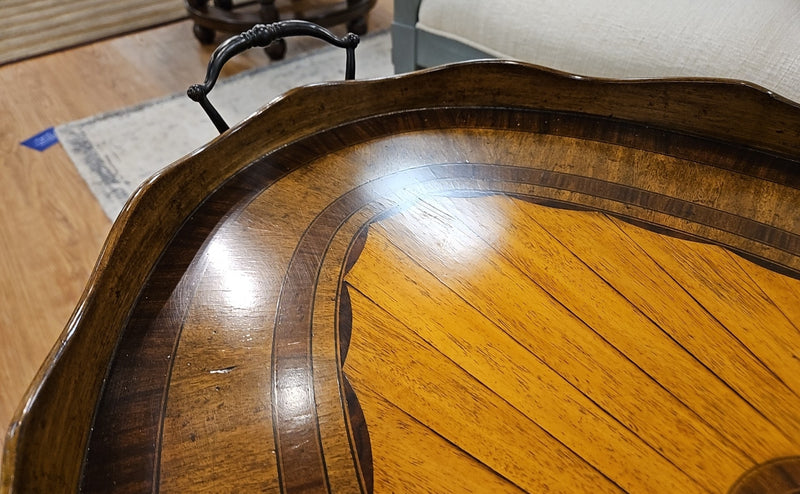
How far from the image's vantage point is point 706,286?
446 millimetres

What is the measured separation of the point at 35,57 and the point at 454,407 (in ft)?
6.34

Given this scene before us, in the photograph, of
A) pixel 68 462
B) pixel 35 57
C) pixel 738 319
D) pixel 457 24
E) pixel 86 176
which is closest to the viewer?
pixel 68 462

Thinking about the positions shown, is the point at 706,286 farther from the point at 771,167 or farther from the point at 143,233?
the point at 143,233

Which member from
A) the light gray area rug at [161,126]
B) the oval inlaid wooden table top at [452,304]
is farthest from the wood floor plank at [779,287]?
the light gray area rug at [161,126]

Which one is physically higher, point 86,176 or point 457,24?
point 457,24

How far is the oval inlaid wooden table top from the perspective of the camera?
0.34m

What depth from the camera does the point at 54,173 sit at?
1.33 m

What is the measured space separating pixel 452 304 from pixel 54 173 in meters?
1.24

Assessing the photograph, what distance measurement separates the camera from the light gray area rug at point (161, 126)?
132 centimetres

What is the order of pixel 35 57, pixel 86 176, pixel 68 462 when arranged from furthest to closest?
pixel 35 57 → pixel 86 176 → pixel 68 462

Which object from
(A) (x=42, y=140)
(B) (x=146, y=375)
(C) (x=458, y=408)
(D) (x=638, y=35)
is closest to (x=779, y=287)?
(C) (x=458, y=408)

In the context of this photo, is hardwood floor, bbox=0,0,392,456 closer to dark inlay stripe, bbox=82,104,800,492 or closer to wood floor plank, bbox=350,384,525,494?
dark inlay stripe, bbox=82,104,800,492

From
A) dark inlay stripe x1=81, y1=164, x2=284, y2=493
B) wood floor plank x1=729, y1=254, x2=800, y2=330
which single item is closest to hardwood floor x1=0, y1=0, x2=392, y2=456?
dark inlay stripe x1=81, y1=164, x2=284, y2=493

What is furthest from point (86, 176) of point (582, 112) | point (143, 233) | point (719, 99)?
point (719, 99)
